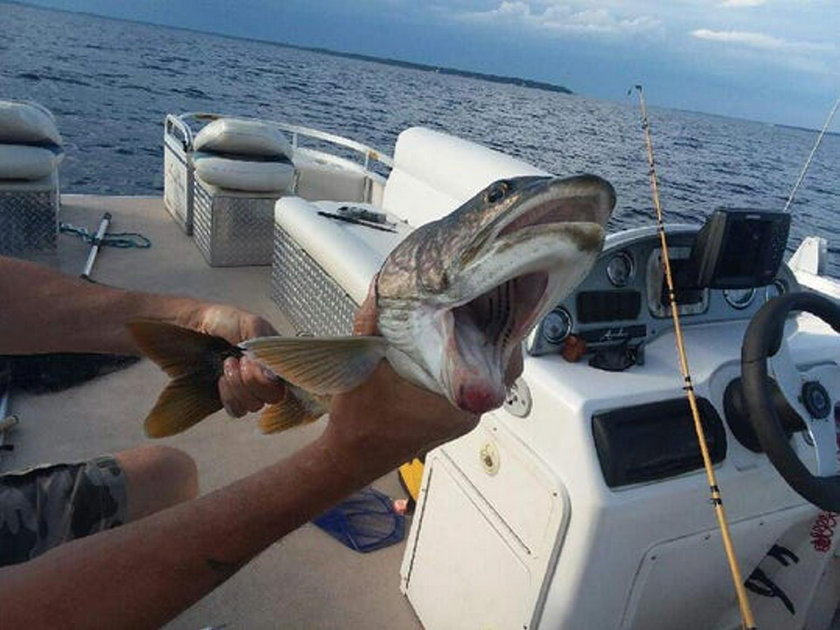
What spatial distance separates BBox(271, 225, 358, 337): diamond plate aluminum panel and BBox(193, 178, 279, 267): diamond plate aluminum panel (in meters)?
1.11

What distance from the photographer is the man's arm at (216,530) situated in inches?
59.1

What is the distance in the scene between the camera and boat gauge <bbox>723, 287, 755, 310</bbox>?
308cm

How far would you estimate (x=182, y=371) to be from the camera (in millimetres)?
2021

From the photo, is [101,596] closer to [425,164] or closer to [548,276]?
[548,276]

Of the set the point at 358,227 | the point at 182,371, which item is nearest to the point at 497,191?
the point at 182,371

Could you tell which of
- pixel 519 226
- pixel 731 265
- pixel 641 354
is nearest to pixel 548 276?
pixel 519 226

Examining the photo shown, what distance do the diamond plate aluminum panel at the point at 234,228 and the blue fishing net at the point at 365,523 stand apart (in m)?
3.55

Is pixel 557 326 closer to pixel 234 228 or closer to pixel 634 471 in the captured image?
pixel 634 471

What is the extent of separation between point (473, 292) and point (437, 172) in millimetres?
3813

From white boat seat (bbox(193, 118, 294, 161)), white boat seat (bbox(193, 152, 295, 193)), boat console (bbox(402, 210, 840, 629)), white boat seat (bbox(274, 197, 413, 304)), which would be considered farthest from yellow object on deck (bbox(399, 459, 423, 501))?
white boat seat (bbox(193, 118, 294, 161))

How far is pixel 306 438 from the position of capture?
14.4ft

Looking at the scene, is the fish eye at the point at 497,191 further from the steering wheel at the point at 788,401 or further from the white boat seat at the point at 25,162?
the white boat seat at the point at 25,162

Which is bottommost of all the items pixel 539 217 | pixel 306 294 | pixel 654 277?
pixel 306 294

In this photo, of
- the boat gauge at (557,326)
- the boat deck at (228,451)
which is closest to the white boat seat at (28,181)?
the boat deck at (228,451)
